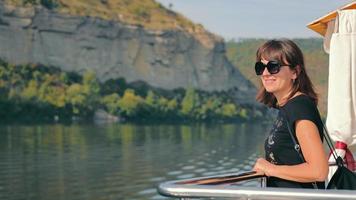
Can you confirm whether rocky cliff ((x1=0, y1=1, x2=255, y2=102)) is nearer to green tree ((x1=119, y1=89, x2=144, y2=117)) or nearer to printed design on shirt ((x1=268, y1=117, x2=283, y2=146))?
green tree ((x1=119, y1=89, x2=144, y2=117))

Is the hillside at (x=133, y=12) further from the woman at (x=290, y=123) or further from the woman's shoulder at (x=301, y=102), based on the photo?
the woman's shoulder at (x=301, y=102)

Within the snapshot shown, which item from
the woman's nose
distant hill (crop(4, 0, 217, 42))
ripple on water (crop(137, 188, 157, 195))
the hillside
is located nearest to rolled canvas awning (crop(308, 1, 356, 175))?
the woman's nose

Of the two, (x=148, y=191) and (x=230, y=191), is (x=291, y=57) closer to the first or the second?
(x=230, y=191)

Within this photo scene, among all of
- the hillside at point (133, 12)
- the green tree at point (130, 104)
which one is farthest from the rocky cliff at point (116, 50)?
the green tree at point (130, 104)

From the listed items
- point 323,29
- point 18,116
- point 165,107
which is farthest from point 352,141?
point 165,107

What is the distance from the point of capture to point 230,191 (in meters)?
2.86

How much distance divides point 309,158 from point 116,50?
123144 millimetres

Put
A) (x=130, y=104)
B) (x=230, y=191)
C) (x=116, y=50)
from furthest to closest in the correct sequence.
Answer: (x=116, y=50)
(x=130, y=104)
(x=230, y=191)

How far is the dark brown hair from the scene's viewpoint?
10.6ft

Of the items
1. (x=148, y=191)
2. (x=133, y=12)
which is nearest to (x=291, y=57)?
(x=148, y=191)

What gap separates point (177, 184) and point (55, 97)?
103639 millimetres

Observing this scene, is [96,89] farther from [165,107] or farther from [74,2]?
[74,2]

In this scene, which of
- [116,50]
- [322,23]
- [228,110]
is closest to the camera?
[322,23]

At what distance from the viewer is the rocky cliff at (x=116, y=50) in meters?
109
